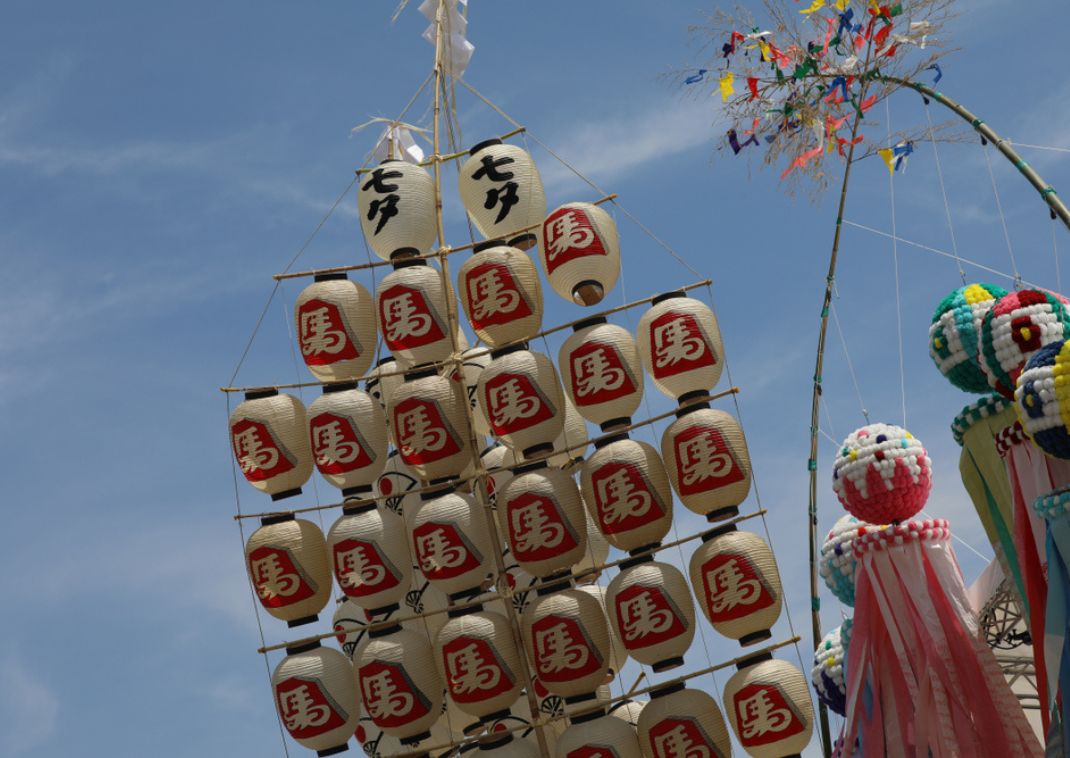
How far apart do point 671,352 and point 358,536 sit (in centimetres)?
282

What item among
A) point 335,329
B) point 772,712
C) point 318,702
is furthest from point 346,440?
point 772,712

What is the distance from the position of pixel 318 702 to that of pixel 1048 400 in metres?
6.87

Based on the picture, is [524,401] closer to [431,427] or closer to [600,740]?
[431,427]

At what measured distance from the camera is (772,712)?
11148mm

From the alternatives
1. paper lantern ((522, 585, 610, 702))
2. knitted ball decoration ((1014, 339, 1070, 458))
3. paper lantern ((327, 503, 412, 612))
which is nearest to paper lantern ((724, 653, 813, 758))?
paper lantern ((522, 585, 610, 702))

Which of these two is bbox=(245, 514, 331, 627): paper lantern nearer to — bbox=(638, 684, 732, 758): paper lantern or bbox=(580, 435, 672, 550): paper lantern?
bbox=(580, 435, 672, 550): paper lantern

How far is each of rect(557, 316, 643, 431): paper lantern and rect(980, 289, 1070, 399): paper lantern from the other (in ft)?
13.0

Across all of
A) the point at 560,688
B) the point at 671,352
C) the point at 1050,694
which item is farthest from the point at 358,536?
the point at 1050,694

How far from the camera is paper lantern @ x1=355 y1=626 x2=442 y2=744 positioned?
39.4 ft

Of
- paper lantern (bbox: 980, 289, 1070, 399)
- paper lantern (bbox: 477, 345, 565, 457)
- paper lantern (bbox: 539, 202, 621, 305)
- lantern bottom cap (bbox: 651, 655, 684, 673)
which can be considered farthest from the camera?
paper lantern (bbox: 539, 202, 621, 305)

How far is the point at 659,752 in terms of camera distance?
11.2m

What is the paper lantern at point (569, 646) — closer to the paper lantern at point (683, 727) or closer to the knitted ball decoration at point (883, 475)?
the paper lantern at point (683, 727)

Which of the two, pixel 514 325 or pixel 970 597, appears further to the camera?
pixel 514 325

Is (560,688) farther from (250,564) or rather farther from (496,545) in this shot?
(250,564)
